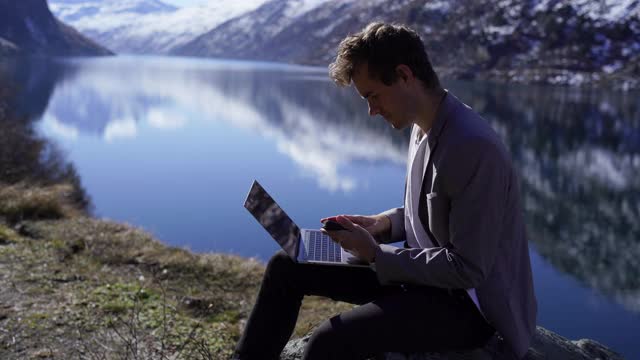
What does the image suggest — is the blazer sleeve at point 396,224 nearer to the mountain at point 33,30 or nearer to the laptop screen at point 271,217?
the laptop screen at point 271,217

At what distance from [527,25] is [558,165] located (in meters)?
74.6

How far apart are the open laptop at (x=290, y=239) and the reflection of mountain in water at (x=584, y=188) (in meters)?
9.69

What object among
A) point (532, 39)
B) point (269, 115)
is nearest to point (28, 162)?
point (269, 115)

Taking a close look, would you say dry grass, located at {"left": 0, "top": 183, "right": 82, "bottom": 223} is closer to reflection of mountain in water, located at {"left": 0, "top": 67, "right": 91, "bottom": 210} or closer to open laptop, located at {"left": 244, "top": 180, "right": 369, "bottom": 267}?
reflection of mountain in water, located at {"left": 0, "top": 67, "right": 91, "bottom": 210}

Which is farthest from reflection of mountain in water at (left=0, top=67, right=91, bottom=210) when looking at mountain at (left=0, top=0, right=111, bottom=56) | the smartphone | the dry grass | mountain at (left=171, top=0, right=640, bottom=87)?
mountain at (left=0, top=0, right=111, bottom=56)

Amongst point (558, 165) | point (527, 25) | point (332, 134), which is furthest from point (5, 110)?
point (527, 25)

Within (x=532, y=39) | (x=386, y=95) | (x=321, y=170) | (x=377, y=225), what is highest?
(x=386, y=95)

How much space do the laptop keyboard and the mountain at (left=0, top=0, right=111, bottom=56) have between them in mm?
87930

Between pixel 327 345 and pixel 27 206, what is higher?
pixel 327 345

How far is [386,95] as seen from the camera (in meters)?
2.15

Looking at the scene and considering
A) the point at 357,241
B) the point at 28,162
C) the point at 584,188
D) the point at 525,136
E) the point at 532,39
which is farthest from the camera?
the point at 532,39

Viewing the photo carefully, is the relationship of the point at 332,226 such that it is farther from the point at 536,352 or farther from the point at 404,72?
the point at 536,352

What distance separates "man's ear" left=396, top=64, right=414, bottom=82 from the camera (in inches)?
82.4

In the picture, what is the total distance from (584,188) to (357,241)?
18.0 metres
